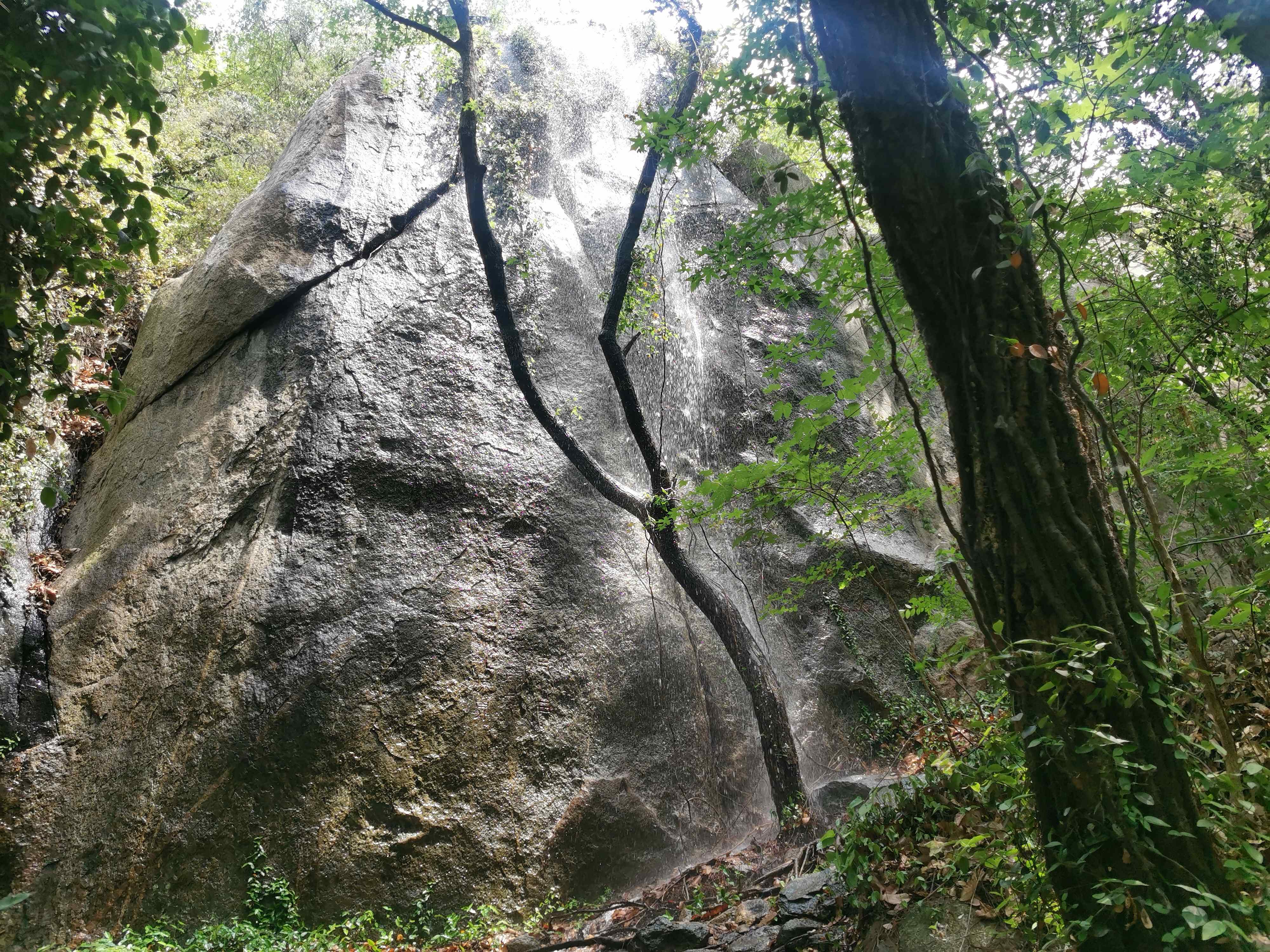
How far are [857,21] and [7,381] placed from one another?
10.6ft

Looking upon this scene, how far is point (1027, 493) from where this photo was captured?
2.18m

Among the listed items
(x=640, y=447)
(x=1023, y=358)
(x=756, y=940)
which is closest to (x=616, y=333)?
(x=640, y=447)

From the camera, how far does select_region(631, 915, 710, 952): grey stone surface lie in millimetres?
4484

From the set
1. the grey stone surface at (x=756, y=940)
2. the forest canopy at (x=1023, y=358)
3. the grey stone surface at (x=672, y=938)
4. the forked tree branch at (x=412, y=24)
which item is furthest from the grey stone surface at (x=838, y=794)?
the forked tree branch at (x=412, y=24)

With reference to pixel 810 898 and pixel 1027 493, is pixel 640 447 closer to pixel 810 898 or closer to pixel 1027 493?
pixel 810 898

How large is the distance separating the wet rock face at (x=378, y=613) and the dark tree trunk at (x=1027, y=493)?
5.27 meters

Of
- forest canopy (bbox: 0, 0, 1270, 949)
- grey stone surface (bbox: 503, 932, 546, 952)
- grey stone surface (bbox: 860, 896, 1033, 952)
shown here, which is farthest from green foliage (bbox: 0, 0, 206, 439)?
grey stone surface (bbox: 503, 932, 546, 952)

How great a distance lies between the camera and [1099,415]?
7.02 ft

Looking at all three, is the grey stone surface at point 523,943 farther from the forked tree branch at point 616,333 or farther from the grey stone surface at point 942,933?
the forked tree branch at point 616,333

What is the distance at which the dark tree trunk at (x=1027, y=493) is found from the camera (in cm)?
191

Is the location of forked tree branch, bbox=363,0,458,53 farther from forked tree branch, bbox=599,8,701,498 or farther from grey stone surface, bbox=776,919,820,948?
grey stone surface, bbox=776,919,820,948

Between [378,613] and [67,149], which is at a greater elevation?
[67,149]

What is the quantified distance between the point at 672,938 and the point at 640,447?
4228 millimetres

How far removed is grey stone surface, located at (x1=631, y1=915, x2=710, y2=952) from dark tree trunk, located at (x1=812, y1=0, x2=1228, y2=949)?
3067 mm
